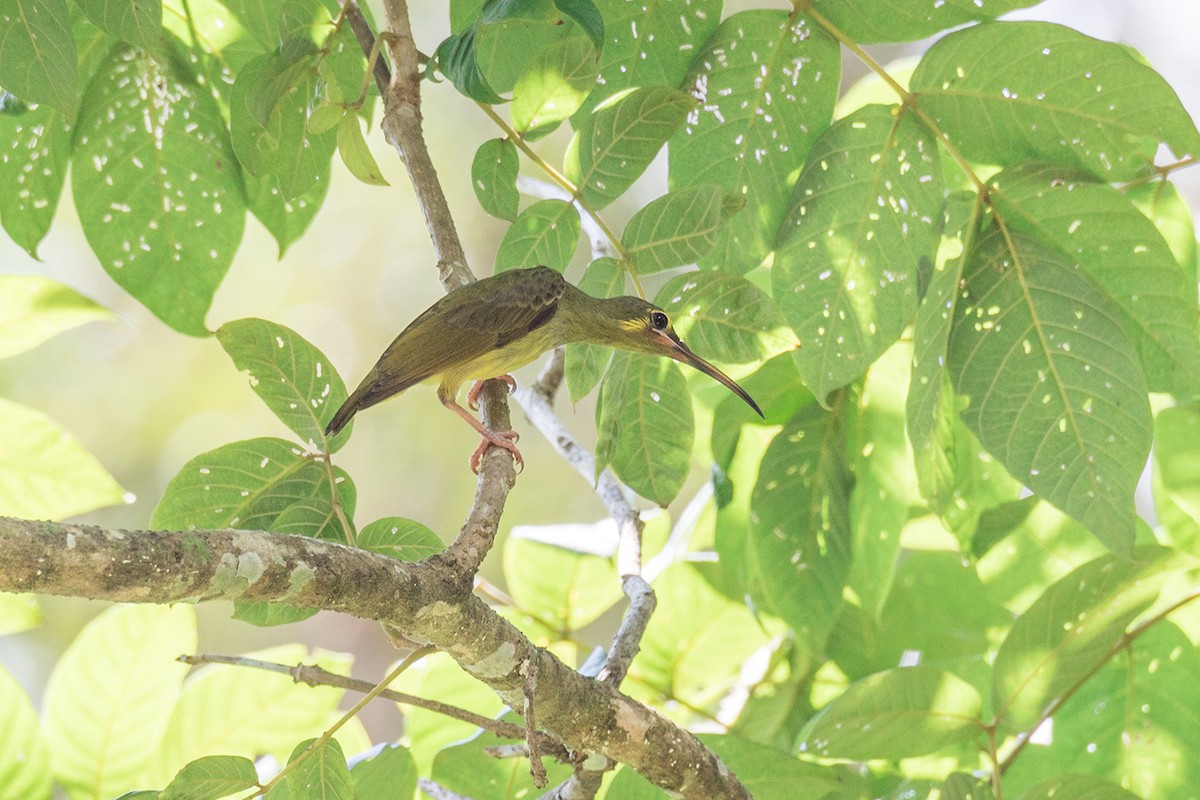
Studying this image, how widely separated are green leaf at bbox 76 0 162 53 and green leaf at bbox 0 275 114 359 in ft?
2.76

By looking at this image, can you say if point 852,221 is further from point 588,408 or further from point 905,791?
point 588,408

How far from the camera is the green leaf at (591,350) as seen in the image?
97.3 inches

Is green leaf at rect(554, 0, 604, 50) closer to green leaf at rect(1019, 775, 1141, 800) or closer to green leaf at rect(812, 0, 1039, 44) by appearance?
green leaf at rect(812, 0, 1039, 44)

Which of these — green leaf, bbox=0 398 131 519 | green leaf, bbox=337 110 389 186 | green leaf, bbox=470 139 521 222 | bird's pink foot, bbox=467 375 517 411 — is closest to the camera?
green leaf, bbox=337 110 389 186

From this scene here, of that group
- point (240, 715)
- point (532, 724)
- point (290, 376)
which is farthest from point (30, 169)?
point (532, 724)

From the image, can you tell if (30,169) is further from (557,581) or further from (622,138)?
(557,581)

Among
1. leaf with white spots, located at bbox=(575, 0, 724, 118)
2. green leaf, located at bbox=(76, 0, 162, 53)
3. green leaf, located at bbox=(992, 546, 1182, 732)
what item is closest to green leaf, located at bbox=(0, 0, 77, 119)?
green leaf, located at bbox=(76, 0, 162, 53)

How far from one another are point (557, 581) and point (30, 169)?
5.23 ft

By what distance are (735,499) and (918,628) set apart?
28.9 inches

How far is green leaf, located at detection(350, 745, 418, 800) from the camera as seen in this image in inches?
81.4

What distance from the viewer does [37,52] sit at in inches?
74.9

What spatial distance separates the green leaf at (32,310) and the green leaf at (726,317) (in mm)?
1377

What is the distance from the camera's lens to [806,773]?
2.24m

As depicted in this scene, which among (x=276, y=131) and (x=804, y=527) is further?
(x=804, y=527)
